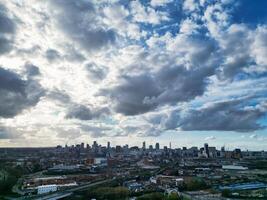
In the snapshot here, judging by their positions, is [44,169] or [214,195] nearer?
[214,195]

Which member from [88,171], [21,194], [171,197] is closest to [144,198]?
[171,197]

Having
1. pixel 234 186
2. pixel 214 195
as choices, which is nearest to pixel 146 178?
pixel 234 186

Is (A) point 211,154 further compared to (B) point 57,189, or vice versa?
(A) point 211,154

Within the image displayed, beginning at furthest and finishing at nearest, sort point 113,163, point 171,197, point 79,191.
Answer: point 113,163
point 79,191
point 171,197

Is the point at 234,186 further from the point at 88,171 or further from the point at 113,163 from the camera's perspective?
the point at 113,163

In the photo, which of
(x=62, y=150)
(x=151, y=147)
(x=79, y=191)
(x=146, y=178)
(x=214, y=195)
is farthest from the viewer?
(x=151, y=147)

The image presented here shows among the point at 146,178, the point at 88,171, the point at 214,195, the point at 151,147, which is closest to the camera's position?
the point at 214,195

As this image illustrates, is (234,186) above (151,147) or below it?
below

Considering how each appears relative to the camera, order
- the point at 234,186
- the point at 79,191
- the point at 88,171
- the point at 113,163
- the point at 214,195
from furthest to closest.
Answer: the point at 113,163, the point at 88,171, the point at 234,186, the point at 79,191, the point at 214,195

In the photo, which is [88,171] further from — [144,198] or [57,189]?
[144,198]
